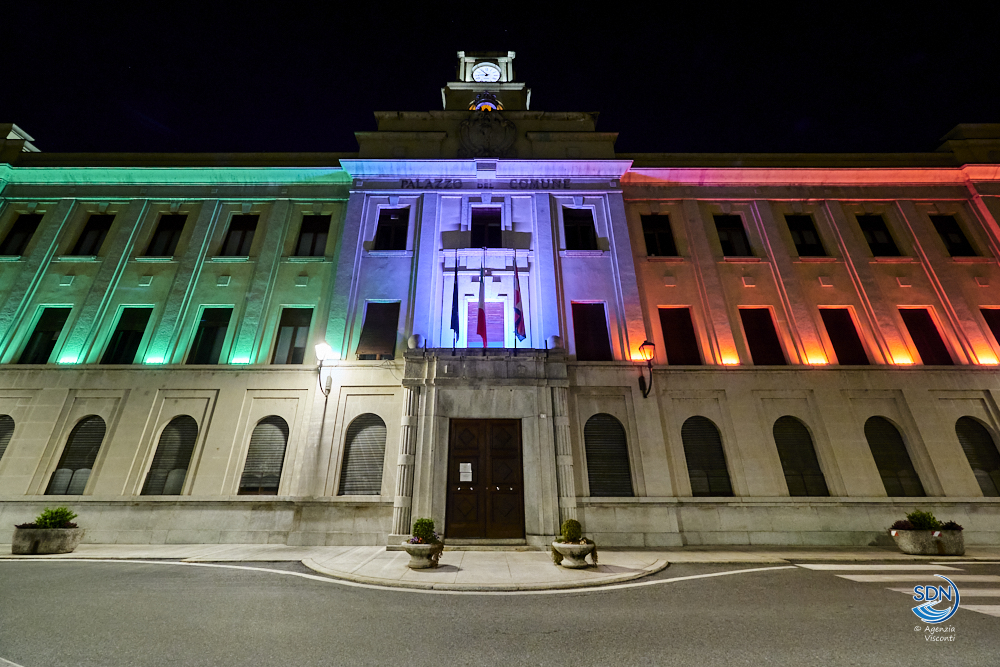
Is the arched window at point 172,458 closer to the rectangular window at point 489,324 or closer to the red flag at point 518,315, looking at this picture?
the rectangular window at point 489,324

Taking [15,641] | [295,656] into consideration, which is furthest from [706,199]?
[15,641]

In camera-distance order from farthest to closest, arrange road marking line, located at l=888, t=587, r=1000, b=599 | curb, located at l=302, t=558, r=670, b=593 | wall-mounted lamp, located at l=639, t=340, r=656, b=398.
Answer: wall-mounted lamp, located at l=639, t=340, r=656, b=398 < curb, located at l=302, t=558, r=670, b=593 < road marking line, located at l=888, t=587, r=1000, b=599

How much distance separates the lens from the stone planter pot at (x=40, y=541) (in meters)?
11.0

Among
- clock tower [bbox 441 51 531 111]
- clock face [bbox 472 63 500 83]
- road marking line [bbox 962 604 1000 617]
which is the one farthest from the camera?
clock face [bbox 472 63 500 83]

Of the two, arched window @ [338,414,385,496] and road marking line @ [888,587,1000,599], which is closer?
road marking line @ [888,587,1000,599]

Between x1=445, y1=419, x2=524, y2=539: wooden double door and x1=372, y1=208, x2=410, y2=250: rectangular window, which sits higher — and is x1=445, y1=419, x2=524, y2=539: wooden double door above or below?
below

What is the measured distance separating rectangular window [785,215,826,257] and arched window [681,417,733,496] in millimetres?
8912

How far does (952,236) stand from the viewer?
17672mm

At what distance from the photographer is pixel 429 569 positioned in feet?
29.7

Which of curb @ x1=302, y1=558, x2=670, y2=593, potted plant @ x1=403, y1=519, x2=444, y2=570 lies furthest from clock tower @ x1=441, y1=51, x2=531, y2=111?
curb @ x1=302, y1=558, x2=670, y2=593

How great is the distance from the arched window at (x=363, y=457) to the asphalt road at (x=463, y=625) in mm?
5301

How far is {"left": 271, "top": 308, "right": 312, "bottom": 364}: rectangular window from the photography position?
15.3m

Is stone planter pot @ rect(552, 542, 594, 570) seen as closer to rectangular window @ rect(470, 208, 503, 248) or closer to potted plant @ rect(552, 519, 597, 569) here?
potted plant @ rect(552, 519, 597, 569)

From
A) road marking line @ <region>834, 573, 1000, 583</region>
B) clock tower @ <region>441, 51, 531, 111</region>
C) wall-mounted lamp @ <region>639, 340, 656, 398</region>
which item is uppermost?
clock tower @ <region>441, 51, 531, 111</region>
